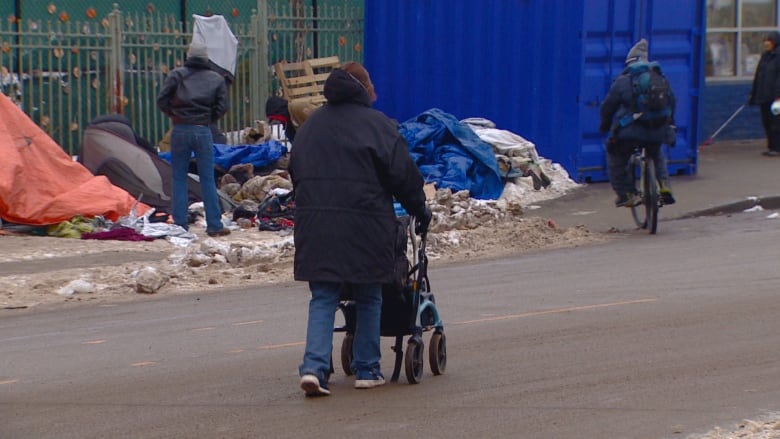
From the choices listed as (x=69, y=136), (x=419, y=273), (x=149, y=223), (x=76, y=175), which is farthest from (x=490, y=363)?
(x=69, y=136)

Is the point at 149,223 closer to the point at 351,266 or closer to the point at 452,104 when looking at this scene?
the point at 452,104

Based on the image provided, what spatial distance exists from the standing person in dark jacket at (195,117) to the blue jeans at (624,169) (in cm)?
426

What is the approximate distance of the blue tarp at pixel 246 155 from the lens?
58.0 feet

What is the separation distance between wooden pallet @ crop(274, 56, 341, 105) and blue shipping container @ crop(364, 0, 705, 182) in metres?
0.98

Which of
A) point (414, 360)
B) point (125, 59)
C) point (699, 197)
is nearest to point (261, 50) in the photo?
point (125, 59)

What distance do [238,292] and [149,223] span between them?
3350 millimetres

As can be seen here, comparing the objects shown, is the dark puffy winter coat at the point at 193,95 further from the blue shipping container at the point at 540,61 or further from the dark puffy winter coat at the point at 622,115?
the blue shipping container at the point at 540,61

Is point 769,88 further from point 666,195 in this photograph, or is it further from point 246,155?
point 246,155

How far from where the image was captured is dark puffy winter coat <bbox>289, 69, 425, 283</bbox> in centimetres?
700

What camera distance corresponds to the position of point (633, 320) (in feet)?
30.3

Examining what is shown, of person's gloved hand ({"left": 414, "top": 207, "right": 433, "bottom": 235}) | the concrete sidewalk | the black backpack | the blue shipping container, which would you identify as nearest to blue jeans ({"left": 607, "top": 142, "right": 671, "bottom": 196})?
the black backpack

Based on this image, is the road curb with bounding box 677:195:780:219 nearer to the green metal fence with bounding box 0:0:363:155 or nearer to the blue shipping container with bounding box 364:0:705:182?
the blue shipping container with bounding box 364:0:705:182

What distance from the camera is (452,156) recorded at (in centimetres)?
1745

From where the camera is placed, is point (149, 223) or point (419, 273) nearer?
point (419, 273)
